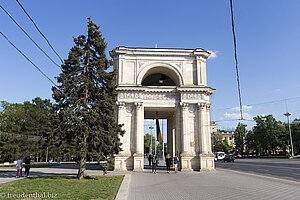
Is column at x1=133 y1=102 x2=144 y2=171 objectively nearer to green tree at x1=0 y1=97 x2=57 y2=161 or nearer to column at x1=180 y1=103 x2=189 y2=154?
column at x1=180 y1=103 x2=189 y2=154

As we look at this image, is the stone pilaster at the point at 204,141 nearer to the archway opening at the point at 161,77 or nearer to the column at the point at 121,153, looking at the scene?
the archway opening at the point at 161,77

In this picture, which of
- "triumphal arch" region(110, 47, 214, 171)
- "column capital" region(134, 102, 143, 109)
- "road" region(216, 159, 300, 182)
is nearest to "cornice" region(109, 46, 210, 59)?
"triumphal arch" region(110, 47, 214, 171)

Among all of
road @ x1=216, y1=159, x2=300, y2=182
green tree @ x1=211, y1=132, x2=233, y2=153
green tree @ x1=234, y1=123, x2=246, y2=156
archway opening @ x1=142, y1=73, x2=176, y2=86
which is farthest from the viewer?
green tree @ x1=211, y1=132, x2=233, y2=153

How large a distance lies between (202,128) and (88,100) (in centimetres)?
1377

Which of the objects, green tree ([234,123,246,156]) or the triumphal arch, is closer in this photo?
the triumphal arch

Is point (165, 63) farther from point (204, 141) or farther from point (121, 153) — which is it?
point (121, 153)

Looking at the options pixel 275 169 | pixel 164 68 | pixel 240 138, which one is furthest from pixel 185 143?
pixel 240 138

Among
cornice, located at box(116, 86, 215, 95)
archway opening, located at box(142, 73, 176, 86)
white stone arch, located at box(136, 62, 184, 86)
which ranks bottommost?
cornice, located at box(116, 86, 215, 95)

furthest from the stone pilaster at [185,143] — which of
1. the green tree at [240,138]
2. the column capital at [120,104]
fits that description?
the green tree at [240,138]

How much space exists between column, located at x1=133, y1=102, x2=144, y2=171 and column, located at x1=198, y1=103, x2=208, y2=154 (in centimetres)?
659

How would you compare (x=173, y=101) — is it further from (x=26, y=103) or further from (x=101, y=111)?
(x=26, y=103)

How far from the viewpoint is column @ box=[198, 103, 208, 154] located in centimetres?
2433

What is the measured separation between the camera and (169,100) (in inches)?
1018

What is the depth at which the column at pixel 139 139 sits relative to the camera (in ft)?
76.1
